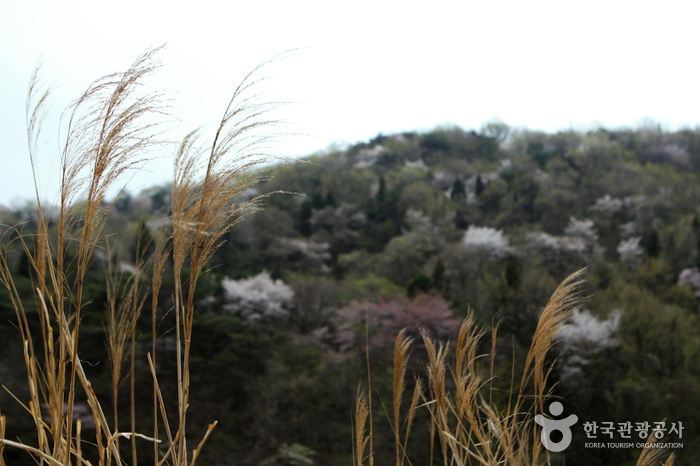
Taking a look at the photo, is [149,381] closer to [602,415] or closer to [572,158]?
[602,415]

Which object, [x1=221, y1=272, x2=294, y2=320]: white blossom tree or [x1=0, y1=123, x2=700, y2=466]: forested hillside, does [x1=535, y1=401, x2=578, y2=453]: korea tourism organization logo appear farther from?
[x1=221, y1=272, x2=294, y2=320]: white blossom tree

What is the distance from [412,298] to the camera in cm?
1057

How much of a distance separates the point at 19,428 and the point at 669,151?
77.6 ft

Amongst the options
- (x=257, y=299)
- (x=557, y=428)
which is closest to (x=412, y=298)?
(x=257, y=299)

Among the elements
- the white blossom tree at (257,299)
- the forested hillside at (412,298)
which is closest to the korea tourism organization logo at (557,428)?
the forested hillside at (412,298)

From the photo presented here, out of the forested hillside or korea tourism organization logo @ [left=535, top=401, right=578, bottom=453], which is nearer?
korea tourism organization logo @ [left=535, top=401, right=578, bottom=453]

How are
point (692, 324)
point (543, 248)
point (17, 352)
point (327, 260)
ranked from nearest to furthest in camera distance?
point (17, 352) → point (692, 324) → point (543, 248) → point (327, 260)

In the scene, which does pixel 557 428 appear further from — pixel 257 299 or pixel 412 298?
pixel 412 298

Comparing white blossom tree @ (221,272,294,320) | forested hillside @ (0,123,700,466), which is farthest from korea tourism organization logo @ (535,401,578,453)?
white blossom tree @ (221,272,294,320)

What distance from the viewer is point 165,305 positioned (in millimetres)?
9281

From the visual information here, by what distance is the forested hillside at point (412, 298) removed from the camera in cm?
729

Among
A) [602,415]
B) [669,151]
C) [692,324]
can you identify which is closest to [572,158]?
[669,151]

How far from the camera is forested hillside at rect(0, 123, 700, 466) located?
7293 mm

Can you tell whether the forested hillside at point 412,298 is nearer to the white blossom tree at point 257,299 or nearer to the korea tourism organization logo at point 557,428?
the white blossom tree at point 257,299
